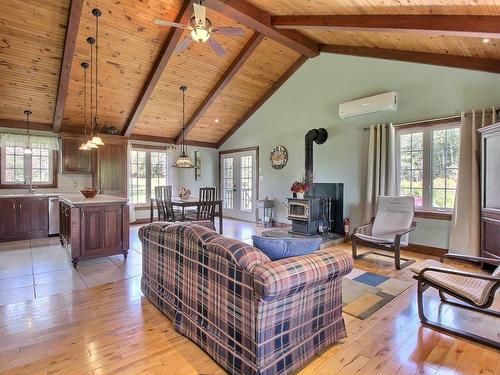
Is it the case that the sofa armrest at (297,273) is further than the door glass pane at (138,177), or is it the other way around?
the door glass pane at (138,177)

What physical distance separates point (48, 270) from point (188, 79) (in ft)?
14.3

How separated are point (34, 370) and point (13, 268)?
273 cm

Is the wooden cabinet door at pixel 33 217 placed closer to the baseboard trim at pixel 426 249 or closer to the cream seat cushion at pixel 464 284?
the cream seat cushion at pixel 464 284

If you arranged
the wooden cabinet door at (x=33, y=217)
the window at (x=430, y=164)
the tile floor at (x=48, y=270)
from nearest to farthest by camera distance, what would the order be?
the tile floor at (x=48, y=270) → the window at (x=430, y=164) → the wooden cabinet door at (x=33, y=217)

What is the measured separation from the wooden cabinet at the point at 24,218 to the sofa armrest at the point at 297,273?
590cm

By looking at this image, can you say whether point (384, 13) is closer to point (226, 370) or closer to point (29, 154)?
point (226, 370)

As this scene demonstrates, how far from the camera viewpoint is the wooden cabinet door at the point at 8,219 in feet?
17.6

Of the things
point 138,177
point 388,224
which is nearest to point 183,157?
point 138,177

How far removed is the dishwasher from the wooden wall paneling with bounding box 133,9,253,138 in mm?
2646

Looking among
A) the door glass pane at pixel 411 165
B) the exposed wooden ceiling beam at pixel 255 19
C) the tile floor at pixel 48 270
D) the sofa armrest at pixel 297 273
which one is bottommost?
the tile floor at pixel 48 270

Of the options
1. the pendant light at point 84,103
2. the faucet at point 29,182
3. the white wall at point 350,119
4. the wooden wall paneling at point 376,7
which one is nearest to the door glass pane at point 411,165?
the white wall at point 350,119

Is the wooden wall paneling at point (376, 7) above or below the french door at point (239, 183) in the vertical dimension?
above

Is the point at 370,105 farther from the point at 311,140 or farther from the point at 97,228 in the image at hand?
the point at 97,228

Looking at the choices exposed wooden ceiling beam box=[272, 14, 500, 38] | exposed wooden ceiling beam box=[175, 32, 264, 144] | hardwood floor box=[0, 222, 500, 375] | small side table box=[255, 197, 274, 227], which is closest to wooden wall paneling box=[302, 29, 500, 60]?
exposed wooden ceiling beam box=[272, 14, 500, 38]
